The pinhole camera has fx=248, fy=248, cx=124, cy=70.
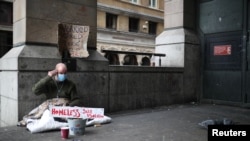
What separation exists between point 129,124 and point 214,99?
4.24 metres

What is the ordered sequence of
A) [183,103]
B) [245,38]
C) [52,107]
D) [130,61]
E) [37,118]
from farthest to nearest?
1. [130,61]
2. [183,103]
3. [245,38]
4. [37,118]
5. [52,107]

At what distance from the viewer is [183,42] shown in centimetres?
822

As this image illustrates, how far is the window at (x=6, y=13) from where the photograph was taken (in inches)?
733

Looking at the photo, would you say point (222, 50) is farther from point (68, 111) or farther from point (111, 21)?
point (111, 21)

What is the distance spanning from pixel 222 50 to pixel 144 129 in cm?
469

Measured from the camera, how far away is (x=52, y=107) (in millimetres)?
4398

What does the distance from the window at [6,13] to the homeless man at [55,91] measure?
16.0 m

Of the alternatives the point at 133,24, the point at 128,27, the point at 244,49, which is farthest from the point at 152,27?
the point at 244,49

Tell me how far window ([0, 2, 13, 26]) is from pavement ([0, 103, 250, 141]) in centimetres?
1594

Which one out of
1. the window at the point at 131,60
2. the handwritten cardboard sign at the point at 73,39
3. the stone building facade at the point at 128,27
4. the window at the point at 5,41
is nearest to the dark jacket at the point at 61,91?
the handwritten cardboard sign at the point at 73,39

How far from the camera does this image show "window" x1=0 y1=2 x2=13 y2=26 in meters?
18.6

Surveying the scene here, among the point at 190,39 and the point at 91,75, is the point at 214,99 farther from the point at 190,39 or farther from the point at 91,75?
the point at 91,75

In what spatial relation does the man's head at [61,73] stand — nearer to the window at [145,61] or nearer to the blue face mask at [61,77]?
the blue face mask at [61,77]

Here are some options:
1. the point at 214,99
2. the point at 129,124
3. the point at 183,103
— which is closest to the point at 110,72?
the point at 129,124
